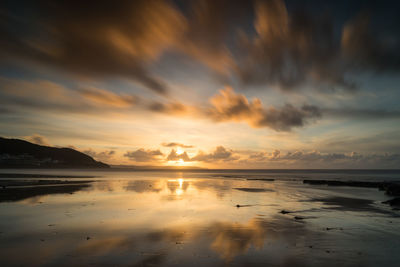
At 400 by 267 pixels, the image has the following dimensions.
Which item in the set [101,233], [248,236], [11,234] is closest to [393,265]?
[248,236]

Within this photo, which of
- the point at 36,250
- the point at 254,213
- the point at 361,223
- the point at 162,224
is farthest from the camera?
the point at 254,213

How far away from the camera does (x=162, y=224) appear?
57.7 feet

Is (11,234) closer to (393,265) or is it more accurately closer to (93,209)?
(93,209)

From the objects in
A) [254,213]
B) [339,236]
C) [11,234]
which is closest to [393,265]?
[339,236]

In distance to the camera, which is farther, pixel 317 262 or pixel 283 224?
pixel 283 224

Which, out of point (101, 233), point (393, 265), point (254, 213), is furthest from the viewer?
point (254, 213)

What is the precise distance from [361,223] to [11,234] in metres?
25.3

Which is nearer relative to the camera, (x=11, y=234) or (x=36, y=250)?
(x=36, y=250)

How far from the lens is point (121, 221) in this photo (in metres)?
18.2

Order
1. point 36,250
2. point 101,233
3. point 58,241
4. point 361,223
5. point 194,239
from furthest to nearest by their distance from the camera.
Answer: point 361,223 < point 101,233 < point 194,239 < point 58,241 < point 36,250

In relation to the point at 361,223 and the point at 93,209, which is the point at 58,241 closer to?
the point at 93,209

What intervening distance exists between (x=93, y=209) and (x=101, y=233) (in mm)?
9279

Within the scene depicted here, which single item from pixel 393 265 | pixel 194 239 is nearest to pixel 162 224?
pixel 194 239

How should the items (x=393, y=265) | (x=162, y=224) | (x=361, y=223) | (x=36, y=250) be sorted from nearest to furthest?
(x=393, y=265) < (x=36, y=250) < (x=162, y=224) < (x=361, y=223)
